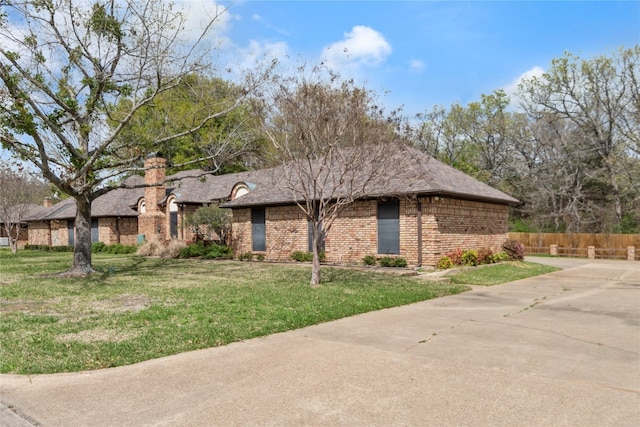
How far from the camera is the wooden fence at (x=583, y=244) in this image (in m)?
27.2

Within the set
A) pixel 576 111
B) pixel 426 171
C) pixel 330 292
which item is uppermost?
pixel 576 111

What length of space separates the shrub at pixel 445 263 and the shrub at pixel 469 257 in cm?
101

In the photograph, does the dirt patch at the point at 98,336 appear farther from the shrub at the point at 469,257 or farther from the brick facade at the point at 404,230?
the shrub at the point at 469,257

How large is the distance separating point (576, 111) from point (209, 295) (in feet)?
118

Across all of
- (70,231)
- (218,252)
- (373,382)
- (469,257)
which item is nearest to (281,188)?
(469,257)

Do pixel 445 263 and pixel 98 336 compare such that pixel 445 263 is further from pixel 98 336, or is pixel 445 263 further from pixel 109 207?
pixel 109 207

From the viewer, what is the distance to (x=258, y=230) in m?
23.2

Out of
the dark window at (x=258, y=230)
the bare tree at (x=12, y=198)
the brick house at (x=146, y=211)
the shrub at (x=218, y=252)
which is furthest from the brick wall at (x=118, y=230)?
the dark window at (x=258, y=230)

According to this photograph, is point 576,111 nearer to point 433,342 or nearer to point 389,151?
point 389,151

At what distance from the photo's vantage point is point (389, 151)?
1327 centimetres

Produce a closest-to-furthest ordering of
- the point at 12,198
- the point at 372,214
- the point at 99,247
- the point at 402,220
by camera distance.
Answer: the point at 402,220
the point at 372,214
the point at 99,247
the point at 12,198

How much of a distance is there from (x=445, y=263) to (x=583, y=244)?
1749 centimetres

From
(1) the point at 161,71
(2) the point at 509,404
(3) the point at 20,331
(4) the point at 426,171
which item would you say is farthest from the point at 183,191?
(2) the point at 509,404

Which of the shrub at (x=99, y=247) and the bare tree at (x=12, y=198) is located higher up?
the bare tree at (x=12, y=198)
